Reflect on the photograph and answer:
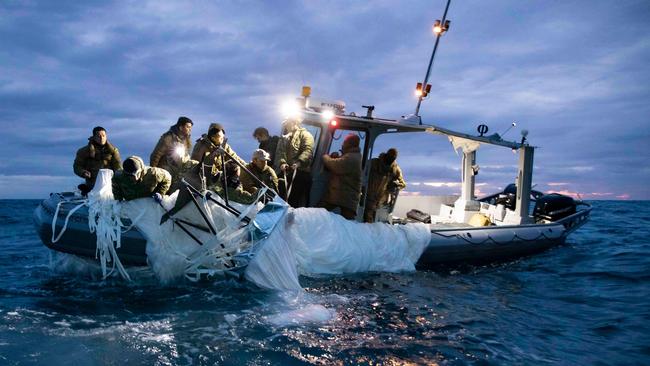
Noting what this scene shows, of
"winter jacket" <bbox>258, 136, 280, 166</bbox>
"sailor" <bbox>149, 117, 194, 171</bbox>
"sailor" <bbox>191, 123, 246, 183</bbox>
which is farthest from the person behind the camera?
"winter jacket" <bbox>258, 136, 280, 166</bbox>

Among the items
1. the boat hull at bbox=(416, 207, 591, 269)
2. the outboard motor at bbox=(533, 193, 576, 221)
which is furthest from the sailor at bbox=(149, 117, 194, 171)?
the outboard motor at bbox=(533, 193, 576, 221)

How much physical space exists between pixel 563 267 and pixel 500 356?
5632mm

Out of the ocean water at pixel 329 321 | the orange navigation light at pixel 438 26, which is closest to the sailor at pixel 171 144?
the ocean water at pixel 329 321

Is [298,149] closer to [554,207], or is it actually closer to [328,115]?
[328,115]

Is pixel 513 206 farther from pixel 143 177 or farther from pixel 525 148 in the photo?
pixel 143 177

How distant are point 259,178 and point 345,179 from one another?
1.52m

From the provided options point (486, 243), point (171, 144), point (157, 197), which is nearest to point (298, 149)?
point (171, 144)

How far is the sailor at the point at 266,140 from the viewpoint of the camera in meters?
8.61

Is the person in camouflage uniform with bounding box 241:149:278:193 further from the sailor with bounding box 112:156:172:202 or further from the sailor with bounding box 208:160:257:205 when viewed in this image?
the sailor with bounding box 112:156:172:202

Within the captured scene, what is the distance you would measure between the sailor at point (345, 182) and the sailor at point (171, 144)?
7.34 feet

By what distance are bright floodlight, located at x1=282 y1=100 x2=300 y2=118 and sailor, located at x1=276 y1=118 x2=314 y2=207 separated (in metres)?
0.14

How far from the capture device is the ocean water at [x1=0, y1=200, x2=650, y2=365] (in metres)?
4.08

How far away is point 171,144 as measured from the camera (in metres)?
6.76

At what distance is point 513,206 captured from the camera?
12.0 meters
